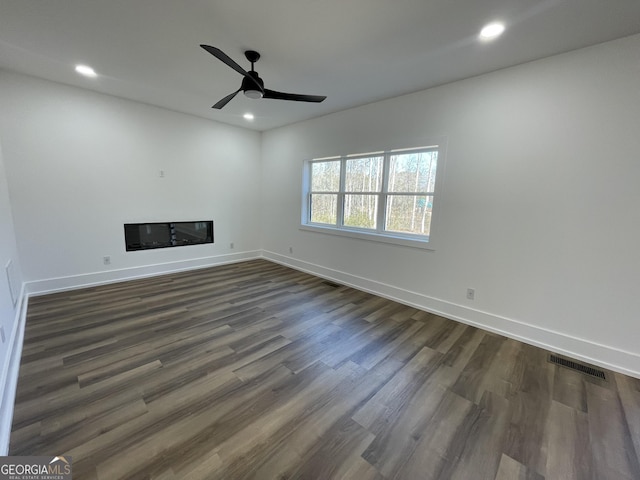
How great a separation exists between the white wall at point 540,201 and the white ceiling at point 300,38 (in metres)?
0.27

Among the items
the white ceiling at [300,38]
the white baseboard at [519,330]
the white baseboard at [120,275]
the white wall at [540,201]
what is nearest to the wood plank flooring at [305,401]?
the white baseboard at [519,330]

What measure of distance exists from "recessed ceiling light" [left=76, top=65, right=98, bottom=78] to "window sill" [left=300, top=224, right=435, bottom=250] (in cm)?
345

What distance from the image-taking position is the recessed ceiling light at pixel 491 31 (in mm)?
1991

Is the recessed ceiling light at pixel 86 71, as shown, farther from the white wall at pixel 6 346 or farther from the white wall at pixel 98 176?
the white wall at pixel 6 346

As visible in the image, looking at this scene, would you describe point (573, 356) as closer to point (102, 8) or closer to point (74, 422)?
point (74, 422)

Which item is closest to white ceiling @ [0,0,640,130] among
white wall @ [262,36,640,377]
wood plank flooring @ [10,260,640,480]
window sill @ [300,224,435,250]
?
white wall @ [262,36,640,377]

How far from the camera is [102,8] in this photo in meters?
1.93

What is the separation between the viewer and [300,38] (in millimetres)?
2230

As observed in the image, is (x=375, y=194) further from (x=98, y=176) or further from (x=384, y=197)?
(x=98, y=176)

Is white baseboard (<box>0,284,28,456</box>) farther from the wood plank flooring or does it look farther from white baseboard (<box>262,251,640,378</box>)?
white baseboard (<box>262,251,640,378</box>)

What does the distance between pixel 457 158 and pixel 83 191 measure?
501cm

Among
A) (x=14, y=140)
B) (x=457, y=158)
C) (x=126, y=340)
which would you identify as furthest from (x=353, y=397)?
(x=14, y=140)

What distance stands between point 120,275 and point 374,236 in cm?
403

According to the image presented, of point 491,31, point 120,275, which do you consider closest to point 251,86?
point 491,31
